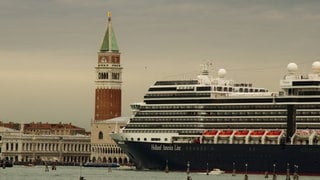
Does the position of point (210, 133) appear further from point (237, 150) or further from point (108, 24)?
point (108, 24)

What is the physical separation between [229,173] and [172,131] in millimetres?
6203

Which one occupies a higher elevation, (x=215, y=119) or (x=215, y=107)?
(x=215, y=107)

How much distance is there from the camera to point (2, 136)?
182000 mm

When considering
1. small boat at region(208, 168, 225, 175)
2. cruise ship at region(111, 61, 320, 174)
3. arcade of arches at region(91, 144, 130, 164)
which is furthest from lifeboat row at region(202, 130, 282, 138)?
arcade of arches at region(91, 144, 130, 164)

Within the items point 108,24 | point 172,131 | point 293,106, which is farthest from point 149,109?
point 108,24

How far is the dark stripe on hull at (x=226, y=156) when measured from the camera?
10025cm

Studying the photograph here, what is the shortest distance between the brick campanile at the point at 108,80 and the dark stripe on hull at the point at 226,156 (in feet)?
195

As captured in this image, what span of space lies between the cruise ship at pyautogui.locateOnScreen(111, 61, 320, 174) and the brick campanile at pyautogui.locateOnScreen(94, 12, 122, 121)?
185ft

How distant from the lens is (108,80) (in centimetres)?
16900

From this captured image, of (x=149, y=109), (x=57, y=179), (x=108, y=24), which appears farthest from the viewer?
(x=108, y=24)

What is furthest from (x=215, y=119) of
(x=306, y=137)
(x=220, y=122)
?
(x=306, y=137)

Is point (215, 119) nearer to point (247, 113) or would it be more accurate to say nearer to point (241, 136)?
point (247, 113)

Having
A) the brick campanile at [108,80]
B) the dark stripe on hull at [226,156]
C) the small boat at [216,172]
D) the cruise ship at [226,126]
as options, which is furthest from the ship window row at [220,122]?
the brick campanile at [108,80]

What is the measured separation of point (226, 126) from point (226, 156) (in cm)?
348
